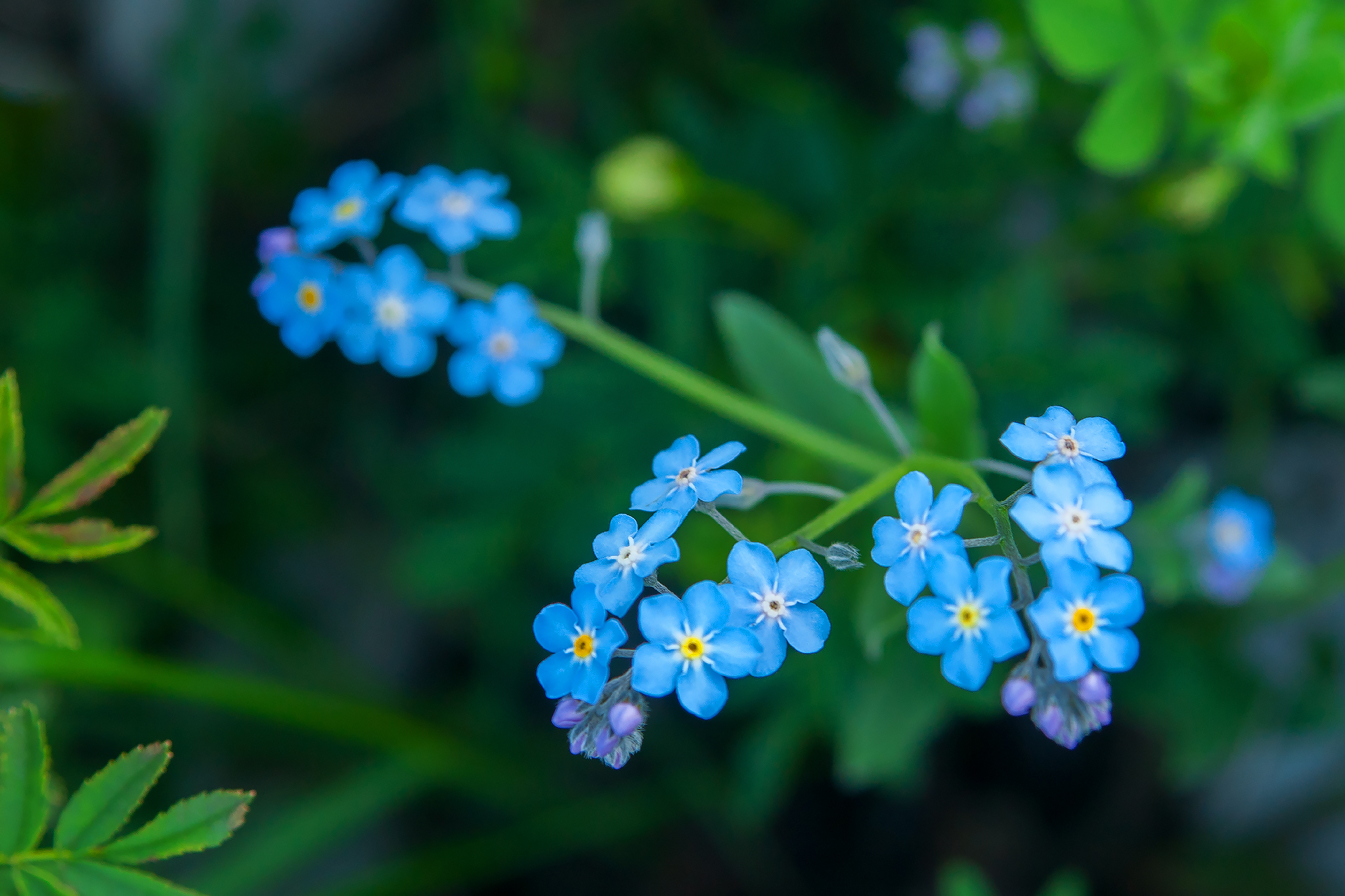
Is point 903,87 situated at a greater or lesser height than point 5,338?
lesser

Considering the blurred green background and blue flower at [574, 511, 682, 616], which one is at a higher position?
the blurred green background

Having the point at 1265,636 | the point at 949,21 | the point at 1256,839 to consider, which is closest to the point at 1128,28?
the point at 949,21

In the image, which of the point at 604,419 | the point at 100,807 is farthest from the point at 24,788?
the point at 604,419

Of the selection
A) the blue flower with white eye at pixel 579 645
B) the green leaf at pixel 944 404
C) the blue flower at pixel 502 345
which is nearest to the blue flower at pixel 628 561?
the blue flower with white eye at pixel 579 645

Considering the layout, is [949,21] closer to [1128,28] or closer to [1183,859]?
[1128,28]

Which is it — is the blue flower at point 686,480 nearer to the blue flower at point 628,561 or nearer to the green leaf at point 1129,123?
the blue flower at point 628,561

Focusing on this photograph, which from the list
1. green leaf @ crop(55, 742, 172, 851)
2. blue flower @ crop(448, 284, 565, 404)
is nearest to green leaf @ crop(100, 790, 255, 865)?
green leaf @ crop(55, 742, 172, 851)

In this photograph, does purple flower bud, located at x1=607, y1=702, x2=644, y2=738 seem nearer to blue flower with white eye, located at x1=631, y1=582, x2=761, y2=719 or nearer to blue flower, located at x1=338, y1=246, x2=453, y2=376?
blue flower with white eye, located at x1=631, y1=582, x2=761, y2=719
